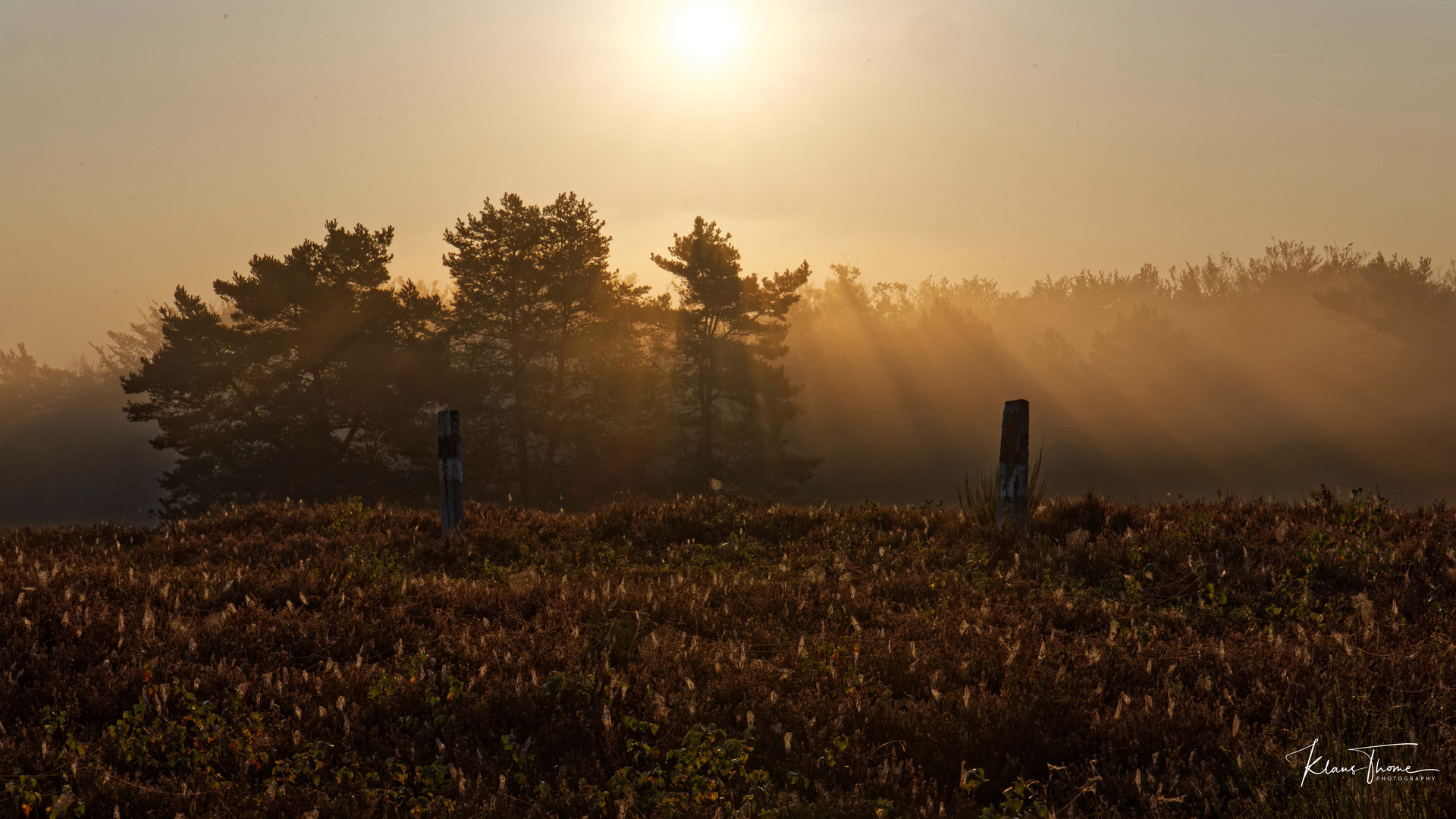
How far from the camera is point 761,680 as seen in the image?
18.4 feet

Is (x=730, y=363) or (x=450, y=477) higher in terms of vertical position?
(x=730, y=363)

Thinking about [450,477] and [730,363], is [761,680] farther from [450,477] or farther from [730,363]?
[730,363]

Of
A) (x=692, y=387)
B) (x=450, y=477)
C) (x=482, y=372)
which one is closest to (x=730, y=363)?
(x=692, y=387)

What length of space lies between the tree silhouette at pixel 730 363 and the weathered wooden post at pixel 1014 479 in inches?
1187

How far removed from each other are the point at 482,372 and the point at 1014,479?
31.1 m

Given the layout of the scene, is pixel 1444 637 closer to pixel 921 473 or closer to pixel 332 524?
pixel 332 524

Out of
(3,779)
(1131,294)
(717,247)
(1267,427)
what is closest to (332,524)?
(3,779)

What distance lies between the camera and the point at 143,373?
3262 centimetres

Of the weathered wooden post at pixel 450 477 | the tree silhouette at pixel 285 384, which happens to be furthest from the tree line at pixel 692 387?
the weathered wooden post at pixel 450 477

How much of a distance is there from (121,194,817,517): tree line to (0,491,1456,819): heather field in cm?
2606

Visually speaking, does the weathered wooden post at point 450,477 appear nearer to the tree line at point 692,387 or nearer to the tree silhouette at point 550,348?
the tree line at point 692,387

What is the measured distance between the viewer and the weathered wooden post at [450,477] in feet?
36.6

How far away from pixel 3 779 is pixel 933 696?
502 cm

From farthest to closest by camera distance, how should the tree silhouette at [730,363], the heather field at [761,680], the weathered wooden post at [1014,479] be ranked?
Result: the tree silhouette at [730,363] < the weathered wooden post at [1014,479] < the heather field at [761,680]
